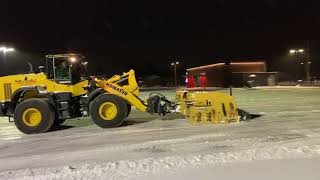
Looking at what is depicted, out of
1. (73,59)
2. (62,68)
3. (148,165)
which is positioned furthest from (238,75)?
(148,165)

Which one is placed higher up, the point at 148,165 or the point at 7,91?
the point at 7,91

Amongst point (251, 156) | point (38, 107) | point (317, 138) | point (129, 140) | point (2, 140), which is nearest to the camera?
point (251, 156)

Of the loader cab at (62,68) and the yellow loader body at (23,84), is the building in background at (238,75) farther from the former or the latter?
the yellow loader body at (23,84)

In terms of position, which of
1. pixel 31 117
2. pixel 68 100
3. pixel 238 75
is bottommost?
pixel 31 117

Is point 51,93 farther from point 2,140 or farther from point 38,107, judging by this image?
point 2,140

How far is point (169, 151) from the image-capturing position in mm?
10469

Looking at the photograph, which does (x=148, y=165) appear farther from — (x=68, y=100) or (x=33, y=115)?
(x=33, y=115)

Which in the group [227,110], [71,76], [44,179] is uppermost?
[71,76]

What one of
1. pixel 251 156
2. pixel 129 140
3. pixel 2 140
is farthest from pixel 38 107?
pixel 251 156

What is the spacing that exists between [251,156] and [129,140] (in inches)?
161

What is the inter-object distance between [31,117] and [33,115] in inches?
3.9

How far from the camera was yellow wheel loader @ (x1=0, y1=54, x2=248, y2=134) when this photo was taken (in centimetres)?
1453

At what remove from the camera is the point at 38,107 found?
14477 millimetres

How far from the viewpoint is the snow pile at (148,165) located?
27.2ft
